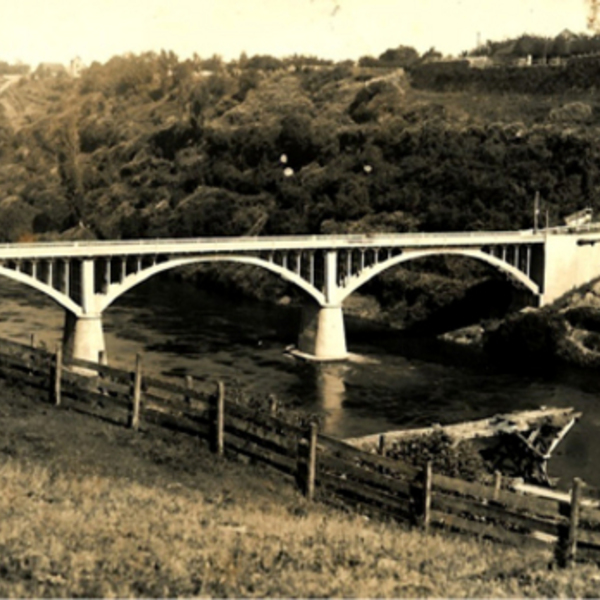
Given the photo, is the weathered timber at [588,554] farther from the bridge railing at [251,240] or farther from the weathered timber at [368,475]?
the bridge railing at [251,240]

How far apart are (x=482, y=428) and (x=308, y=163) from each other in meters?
76.7

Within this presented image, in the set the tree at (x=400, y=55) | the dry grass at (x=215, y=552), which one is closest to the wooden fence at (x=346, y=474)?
the dry grass at (x=215, y=552)

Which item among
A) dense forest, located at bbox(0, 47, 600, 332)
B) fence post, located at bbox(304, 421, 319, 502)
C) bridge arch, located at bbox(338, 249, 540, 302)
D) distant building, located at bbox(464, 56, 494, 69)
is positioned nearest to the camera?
fence post, located at bbox(304, 421, 319, 502)

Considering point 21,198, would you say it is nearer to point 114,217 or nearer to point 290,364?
point 114,217

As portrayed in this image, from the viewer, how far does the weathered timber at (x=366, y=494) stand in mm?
17312

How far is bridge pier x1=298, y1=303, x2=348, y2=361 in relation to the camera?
198 feet

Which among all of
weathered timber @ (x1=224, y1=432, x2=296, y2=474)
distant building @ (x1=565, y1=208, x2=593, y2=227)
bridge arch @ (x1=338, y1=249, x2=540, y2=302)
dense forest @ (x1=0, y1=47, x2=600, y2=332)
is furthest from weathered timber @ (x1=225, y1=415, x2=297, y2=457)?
distant building @ (x1=565, y1=208, x2=593, y2=227)

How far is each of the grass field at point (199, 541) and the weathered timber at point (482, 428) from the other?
480 inches

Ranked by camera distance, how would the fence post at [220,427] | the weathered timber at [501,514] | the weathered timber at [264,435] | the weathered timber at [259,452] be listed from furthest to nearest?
the fence post at [220,427] → the weathered timber at [264,435] → the weathered timber at [259,452] → the weathered timber at [501,514]

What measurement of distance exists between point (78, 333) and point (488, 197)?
47405 millimetres

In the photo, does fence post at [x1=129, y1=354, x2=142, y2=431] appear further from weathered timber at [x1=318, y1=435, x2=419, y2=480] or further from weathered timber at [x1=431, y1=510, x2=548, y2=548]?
weathered timber at [x1=431, y1=510, x2=548, y2=548]

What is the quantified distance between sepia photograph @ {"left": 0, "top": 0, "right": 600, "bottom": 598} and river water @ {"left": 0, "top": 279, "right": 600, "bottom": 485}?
10.8 inches

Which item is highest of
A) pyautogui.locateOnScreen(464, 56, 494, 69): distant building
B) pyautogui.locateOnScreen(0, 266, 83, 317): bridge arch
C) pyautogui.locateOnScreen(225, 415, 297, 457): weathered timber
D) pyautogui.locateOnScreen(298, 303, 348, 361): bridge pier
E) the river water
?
pyautogui.locateOnScreen(464, 56, 494, 69): distant building

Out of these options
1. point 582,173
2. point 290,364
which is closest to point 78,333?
point 290,364
